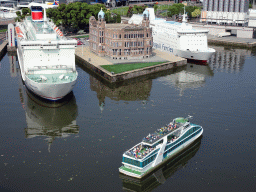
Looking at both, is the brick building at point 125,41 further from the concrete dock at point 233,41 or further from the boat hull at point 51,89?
the concrete dock at point 233,41

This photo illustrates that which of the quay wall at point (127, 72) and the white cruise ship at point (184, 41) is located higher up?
the white cruise ship at point (184, 41)

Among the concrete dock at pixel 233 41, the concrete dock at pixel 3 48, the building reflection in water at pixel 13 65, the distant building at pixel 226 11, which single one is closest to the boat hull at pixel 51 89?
the building reflection in water at pixel 13 65

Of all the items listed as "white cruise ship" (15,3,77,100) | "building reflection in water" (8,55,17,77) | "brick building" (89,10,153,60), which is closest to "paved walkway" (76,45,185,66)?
"brick building" (89,10,153,60)

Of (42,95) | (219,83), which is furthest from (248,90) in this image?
(42,95)

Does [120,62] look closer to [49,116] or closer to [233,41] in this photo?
[49,116]

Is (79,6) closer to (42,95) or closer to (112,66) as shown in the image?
(112,66)

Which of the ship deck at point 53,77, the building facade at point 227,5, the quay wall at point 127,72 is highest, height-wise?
the building facade at point 227,5

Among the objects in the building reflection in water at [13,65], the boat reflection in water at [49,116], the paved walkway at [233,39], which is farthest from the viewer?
the paved walkway at [233,39]
